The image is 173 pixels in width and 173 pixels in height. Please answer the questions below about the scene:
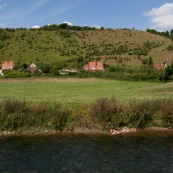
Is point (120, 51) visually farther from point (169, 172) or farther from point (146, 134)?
point (169, 172)

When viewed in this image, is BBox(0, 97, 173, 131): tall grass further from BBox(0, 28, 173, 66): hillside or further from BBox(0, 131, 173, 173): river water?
BBox(0, 28, 173, 66): hillside

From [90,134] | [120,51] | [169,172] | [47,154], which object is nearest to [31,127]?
[90,134]

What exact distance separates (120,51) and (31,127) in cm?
13692

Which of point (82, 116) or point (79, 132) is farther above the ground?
point (82, 116)

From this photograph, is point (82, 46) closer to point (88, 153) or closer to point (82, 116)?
point (82, 116)

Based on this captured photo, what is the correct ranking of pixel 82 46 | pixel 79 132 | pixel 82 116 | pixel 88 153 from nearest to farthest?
pixel 88 153
pixel 79 132
pixel 82 116
pixel 82 46

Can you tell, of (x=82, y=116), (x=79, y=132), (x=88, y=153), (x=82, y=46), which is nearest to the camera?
(x=88, y=153)

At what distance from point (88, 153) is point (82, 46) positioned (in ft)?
485

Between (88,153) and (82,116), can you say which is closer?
(88,153)

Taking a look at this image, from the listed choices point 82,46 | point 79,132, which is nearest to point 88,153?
point 79,132

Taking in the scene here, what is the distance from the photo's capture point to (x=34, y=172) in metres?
19.2

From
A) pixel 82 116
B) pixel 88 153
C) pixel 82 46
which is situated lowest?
pixel 88 153

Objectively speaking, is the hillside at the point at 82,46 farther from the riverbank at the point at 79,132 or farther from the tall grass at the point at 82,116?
the riverbank at the point at 79,132

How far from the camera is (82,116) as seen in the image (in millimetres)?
31281
